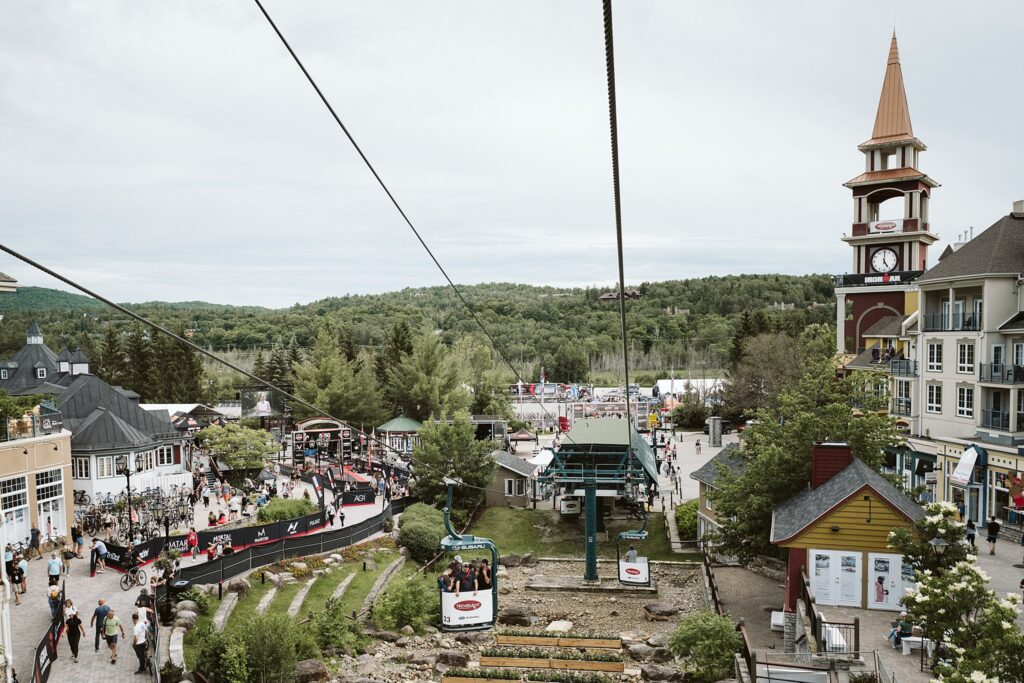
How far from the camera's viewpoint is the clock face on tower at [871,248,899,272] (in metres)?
51.9

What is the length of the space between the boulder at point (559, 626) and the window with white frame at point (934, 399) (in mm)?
19722

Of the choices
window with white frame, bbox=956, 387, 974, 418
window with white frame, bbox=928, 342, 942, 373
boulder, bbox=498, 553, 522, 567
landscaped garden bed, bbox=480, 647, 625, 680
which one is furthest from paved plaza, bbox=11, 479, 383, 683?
window with white frame, bbox=928, 342, 942, 373

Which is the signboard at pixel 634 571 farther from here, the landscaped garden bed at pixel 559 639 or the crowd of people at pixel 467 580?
the crowd of people at pixel 467 580

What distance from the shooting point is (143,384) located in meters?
69.3

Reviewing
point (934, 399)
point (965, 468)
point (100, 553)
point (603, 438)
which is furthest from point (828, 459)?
point (100, 553)

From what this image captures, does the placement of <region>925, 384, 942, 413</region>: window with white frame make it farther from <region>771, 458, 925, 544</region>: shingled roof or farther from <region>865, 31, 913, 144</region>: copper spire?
<region>865, 31, 913, 144</region>: copper spire

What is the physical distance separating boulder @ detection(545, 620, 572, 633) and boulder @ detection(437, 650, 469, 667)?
400 centimetres

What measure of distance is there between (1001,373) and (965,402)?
3.01 meters

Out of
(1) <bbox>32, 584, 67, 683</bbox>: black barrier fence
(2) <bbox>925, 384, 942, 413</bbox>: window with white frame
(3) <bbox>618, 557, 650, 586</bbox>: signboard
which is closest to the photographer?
(1) <bbox>32, 584, 67, 683</bbox>: black barrier fence

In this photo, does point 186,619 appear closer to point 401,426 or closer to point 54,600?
point 54,600

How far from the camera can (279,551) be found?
2658cm

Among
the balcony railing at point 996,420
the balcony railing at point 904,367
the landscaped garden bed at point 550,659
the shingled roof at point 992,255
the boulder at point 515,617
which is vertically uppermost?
the shingled roof at point 992,255

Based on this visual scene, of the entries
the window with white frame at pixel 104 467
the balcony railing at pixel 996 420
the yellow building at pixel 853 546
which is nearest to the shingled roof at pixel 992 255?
the balcony railing at pixel 996 420

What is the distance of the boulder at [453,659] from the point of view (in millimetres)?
21219
